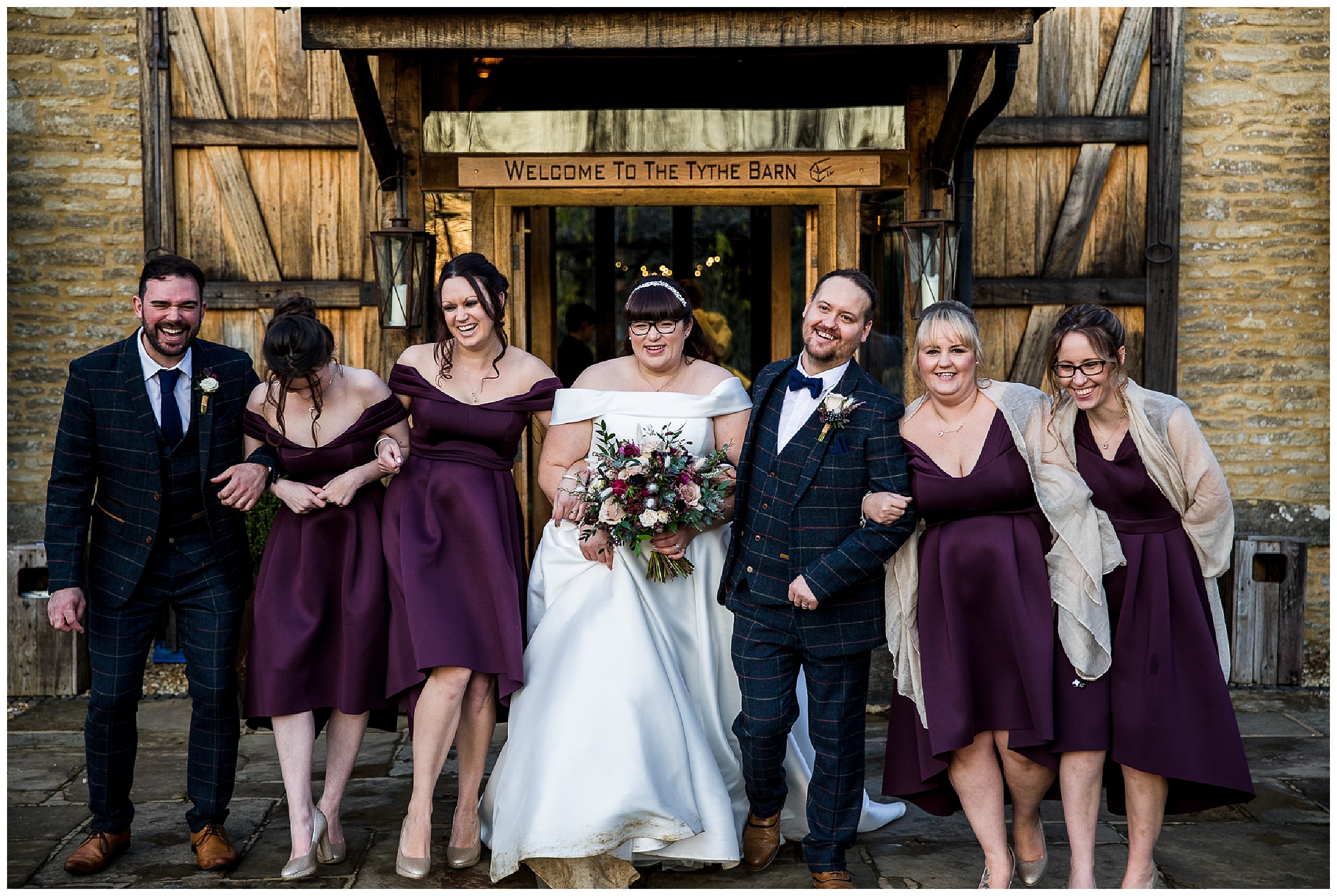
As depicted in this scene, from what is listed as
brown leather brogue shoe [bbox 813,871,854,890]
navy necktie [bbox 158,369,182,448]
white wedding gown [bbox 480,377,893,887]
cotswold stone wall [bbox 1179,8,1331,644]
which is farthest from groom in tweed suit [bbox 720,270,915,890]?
cotswold stone wall [bbox 1179,8,1331,644]

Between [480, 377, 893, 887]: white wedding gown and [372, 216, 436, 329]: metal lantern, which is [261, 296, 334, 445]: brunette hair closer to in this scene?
[480, 377, 893, 887]: white wedding gown

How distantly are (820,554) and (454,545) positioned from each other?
1.29 m

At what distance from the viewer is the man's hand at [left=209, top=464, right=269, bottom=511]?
4098mm

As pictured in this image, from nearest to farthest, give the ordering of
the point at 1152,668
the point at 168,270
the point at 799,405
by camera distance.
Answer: the point at 1152,668, the point at 799,405, the point at 168,270

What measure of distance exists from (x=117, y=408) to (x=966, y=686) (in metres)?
2.99

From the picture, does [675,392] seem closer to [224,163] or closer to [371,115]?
[371,115]

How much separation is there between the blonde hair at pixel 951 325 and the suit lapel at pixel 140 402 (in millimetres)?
2598

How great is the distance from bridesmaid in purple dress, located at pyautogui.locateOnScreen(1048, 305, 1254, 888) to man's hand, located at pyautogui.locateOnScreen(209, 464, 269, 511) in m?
2.66

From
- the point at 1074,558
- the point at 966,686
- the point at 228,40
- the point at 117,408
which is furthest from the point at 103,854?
the point at 228,40

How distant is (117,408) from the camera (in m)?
4.17

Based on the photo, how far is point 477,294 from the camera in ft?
14.0

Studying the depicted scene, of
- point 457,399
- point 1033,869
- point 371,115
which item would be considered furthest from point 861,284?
point 371,115

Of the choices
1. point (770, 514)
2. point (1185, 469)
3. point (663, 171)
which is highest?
point (663, 171)

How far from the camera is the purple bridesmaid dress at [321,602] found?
13.7 feet
